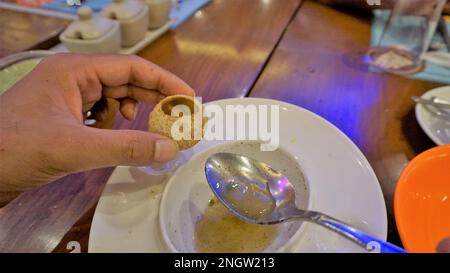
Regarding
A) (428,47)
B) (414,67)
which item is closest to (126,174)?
(414,67)

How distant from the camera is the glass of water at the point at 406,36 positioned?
0.85 m

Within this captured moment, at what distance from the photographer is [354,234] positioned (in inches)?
17.1

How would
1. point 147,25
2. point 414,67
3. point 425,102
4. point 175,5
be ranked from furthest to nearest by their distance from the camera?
point 175,5, point 147,25, point 414,67, point 425,102

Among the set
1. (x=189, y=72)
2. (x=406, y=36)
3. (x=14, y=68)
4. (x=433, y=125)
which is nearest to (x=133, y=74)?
(x=189, y=72)

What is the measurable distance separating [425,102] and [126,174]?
0.61m

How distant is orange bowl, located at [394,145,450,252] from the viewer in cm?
49

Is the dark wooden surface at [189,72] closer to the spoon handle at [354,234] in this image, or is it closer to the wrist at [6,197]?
the wrist at [6,197]

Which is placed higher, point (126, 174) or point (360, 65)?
point (360, 65)

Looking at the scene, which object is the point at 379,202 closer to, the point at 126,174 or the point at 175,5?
the point at 126,174

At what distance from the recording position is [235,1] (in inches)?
45.1

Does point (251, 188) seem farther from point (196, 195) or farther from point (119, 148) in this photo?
point (119, 148)

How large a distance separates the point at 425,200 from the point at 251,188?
0.29m

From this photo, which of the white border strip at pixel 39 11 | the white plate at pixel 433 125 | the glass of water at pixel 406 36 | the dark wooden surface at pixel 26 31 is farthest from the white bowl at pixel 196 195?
the white border strip at pixel 39 11

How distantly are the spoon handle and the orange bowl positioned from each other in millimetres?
61
